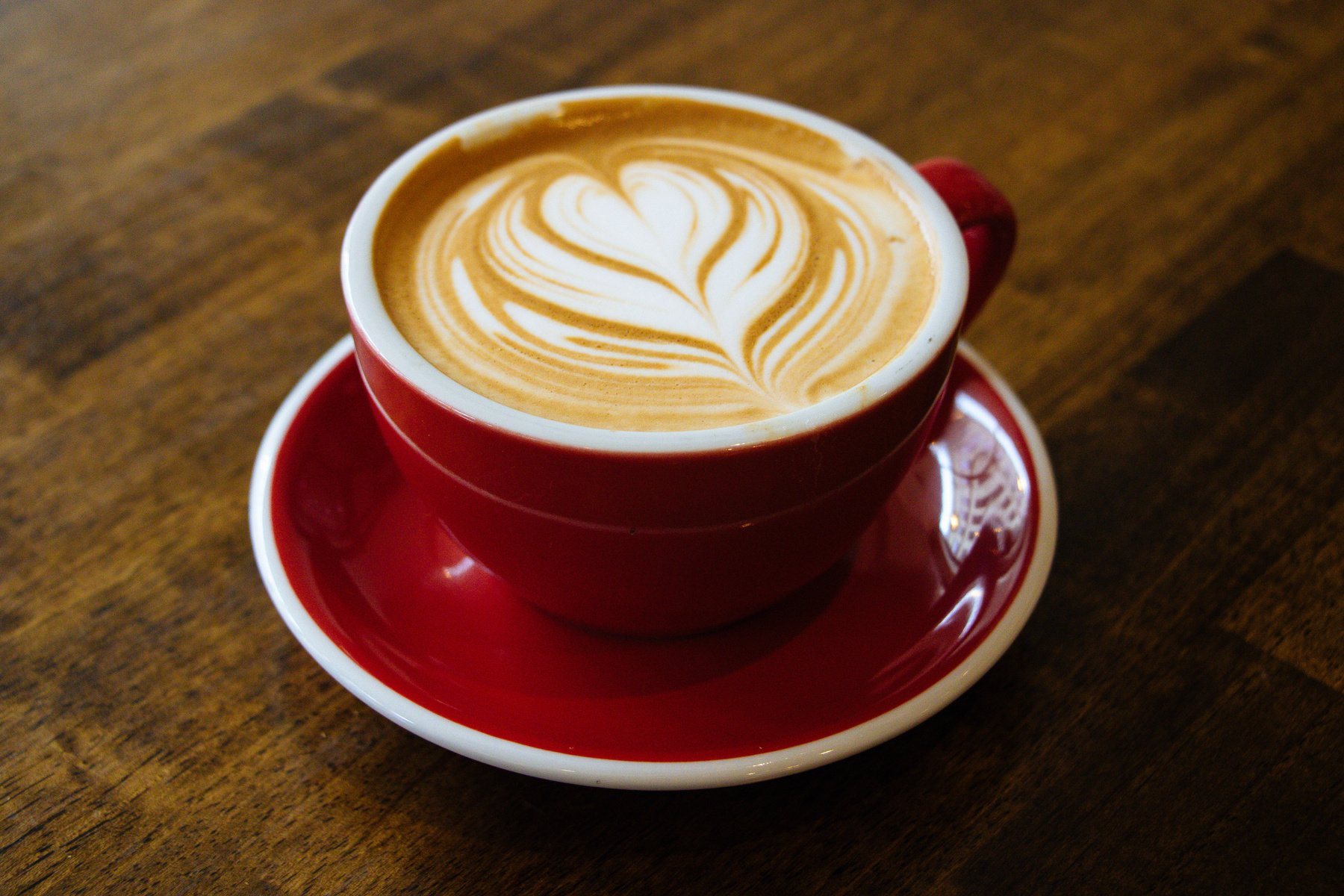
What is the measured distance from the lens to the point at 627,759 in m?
0.57

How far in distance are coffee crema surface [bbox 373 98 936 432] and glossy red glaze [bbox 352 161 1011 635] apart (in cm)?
4

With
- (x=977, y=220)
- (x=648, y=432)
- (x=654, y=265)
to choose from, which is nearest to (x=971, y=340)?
(x=977, y=220)

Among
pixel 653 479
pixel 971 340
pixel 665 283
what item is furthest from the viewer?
pixel 971 340

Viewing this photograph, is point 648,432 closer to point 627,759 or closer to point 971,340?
point 627,759

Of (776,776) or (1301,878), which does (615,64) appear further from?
(1301,878)

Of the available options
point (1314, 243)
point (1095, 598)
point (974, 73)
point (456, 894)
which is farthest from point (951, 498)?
point (974, 73)

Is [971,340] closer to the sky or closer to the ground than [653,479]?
closer to the ground

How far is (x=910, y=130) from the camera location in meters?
1.18

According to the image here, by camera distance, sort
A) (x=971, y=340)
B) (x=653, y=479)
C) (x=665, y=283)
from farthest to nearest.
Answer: (x=971, y=340) → (x=665, y=283) → (x=653, y=479)

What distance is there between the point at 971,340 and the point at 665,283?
379mm

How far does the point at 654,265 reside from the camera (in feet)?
2.31

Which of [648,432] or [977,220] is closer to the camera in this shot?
[648,432]

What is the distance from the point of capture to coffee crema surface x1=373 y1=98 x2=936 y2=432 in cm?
63

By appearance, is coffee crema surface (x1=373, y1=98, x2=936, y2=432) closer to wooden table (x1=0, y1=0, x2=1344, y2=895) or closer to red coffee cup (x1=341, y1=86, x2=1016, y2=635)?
red coffee cup (x1=341, y1=86, x2=1016, y2=635)
